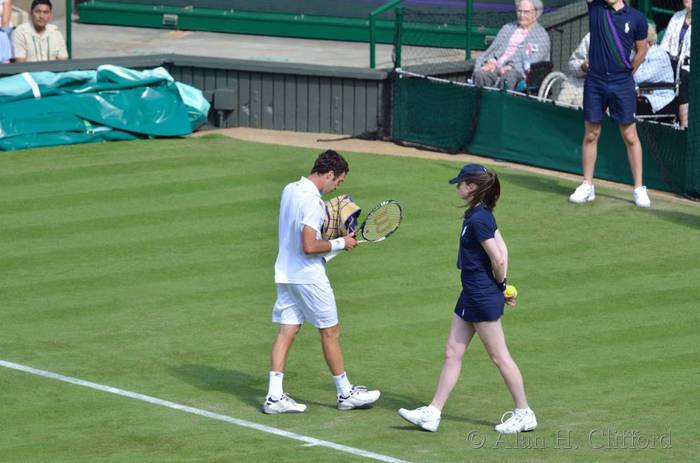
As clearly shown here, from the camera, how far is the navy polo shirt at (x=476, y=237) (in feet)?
30.0

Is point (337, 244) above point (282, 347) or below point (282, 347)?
above

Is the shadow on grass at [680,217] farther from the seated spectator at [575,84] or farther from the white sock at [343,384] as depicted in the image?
Result: the white sock at [343,384]

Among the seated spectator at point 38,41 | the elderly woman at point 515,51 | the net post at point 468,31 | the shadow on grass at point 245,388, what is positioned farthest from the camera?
the net post at point 468,31

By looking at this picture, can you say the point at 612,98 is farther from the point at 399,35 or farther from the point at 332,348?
the point at 332,348

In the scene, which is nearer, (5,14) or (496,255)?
(496,255)

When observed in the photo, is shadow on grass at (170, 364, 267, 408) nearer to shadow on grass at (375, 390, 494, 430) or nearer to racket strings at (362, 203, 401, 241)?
shadow on grass at (375, 390, 494, 430)

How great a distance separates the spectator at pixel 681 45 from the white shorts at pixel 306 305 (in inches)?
362

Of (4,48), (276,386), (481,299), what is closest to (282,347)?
(276,386)

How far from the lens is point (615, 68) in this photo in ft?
50.6

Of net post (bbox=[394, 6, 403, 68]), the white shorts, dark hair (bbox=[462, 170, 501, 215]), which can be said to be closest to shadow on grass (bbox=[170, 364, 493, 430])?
the white shorts

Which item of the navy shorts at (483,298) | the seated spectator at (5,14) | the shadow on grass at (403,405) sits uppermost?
the seated spectator at (5,14)

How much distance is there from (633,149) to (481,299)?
6779 millimetres

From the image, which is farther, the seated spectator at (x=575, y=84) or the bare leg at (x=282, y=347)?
the seated spectator at (x=575, y=84)

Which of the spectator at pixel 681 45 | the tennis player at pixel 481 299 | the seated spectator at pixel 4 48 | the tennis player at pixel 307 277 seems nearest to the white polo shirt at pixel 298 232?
the tennis player at pixel 307 277
